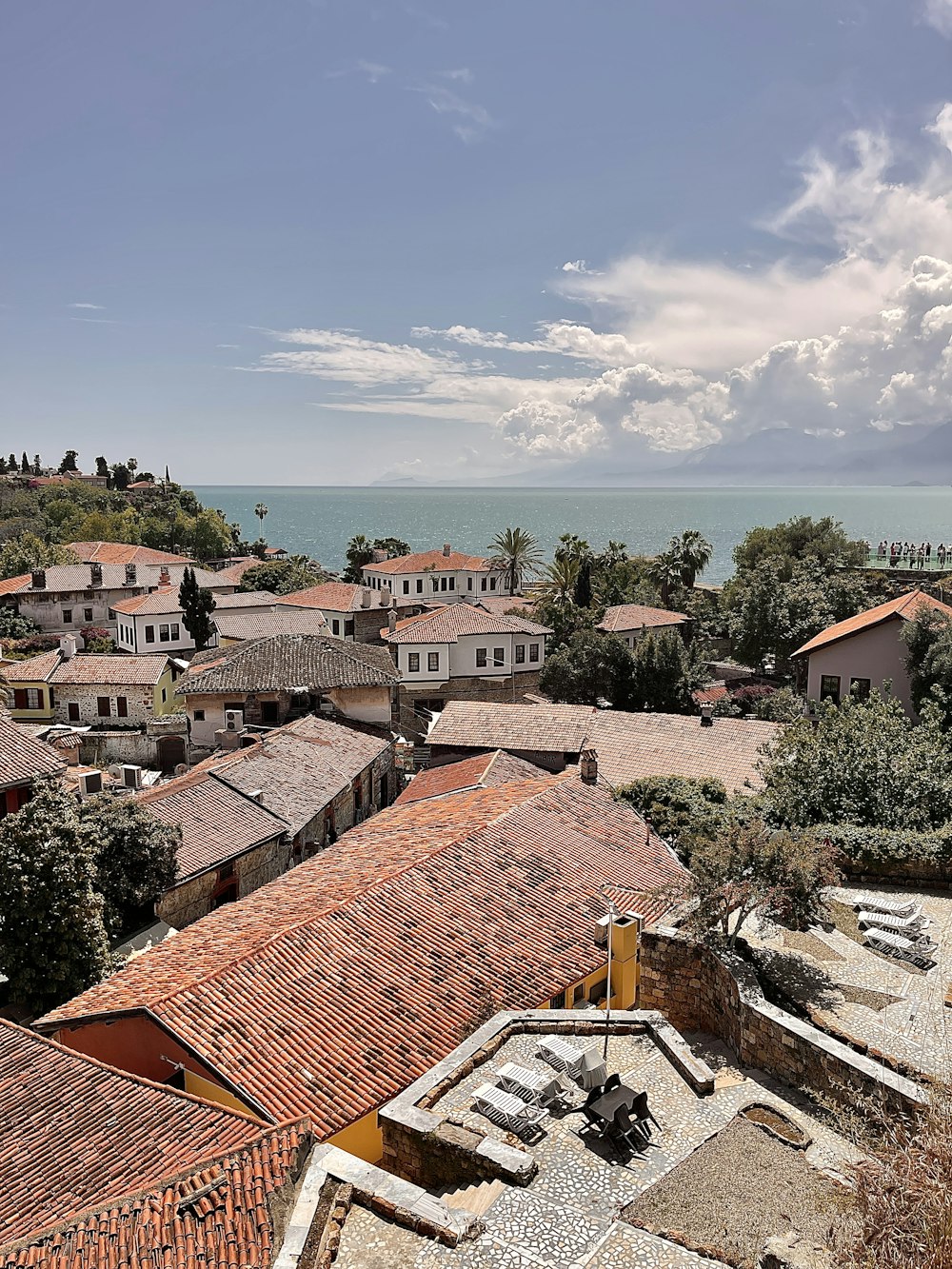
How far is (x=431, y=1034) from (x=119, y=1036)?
5.26m

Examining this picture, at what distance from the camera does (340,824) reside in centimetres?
3064

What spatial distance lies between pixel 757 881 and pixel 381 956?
686 cm

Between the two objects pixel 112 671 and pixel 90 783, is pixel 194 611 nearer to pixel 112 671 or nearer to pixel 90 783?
pixel 112 671

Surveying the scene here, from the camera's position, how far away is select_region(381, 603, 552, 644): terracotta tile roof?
51125mm

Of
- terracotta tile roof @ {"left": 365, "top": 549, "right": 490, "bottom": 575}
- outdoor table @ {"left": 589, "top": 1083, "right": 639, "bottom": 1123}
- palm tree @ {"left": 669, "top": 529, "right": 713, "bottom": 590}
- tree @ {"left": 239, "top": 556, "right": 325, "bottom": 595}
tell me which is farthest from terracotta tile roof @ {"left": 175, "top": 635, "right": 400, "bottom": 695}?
tree @ {"left": 239, "top": 556, "right": 325, "bottom": 595}

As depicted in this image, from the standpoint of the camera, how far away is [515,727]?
34.3 metres

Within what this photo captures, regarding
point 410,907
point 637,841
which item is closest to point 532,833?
A: point 637,841

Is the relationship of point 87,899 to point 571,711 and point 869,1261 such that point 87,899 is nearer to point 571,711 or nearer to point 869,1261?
point 869,1261

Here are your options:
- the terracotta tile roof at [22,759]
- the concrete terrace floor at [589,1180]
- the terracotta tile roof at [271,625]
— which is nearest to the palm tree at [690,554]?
the terracotta tile roof at [271,625]

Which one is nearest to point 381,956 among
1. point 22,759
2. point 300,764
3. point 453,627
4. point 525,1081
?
point 525,1081

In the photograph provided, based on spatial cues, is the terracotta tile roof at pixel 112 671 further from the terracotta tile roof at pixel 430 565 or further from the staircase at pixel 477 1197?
the terracotta tile roof at pixel 430 565

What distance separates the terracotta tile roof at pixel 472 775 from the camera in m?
28.7

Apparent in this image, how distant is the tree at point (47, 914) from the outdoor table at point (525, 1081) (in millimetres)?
10754

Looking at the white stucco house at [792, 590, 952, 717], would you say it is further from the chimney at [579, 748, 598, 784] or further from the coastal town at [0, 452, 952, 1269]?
the chimney at [579, 748, 598, 784]
